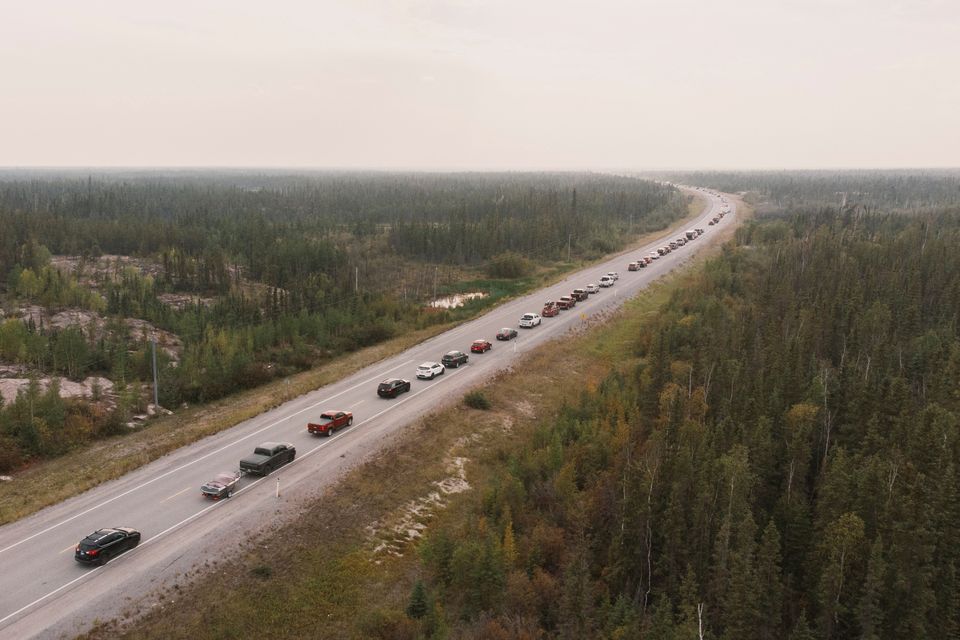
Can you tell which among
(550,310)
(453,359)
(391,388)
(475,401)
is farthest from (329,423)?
(550,310)

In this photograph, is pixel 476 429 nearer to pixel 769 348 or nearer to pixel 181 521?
pixel 181 521

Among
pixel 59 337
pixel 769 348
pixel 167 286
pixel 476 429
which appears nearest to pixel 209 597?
pixel 476 429

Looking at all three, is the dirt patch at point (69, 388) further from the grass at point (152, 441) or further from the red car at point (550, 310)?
the red car at point (550, 310)

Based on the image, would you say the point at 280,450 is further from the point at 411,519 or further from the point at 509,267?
the point at 509,267

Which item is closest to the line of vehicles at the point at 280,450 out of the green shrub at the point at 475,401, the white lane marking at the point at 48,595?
the white lane marking at the point at 48,595

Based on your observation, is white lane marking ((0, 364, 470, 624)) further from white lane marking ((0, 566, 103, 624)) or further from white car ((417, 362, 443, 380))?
white car ((417, 362, 443, 380))
